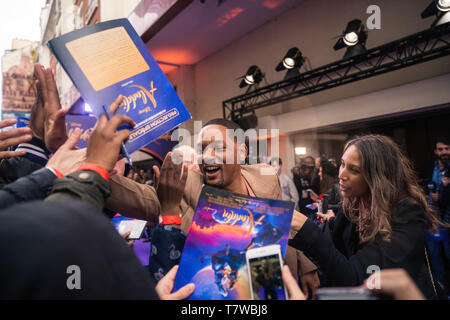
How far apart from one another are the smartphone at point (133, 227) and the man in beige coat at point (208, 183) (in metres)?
0.73

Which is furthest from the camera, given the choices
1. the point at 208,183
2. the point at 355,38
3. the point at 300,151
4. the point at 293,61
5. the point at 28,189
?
the point at 300,151

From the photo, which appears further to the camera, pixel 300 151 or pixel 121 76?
pixel 300 151

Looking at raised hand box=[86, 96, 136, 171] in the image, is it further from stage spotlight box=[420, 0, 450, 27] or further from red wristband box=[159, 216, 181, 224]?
stage spotlight box=[420, 0, 450, 27]

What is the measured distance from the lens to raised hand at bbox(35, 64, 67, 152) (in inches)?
35.1

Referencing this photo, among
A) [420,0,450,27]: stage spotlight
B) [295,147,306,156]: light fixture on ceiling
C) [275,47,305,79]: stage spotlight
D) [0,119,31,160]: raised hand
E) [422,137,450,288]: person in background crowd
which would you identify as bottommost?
[422,137,450,288]: person in background crowd

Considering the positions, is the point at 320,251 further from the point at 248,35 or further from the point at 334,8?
the point at 248,35

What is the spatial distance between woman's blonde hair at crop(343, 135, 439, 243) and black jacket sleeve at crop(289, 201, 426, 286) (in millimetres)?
52

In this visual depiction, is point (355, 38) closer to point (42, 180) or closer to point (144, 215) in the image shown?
point (144, 215)

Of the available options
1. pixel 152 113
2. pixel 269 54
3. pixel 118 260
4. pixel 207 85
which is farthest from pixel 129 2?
pixel 118 260

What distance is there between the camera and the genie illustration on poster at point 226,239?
66 cm

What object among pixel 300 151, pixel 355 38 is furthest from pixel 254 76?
pixel 355 38

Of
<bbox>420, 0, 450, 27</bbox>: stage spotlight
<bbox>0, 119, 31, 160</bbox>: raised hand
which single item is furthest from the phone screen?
<bbox>420, 0, 450, 27</bbox>: stage spotlight

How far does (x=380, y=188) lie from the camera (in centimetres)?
120

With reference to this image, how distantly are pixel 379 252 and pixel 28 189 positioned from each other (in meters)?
1.08
